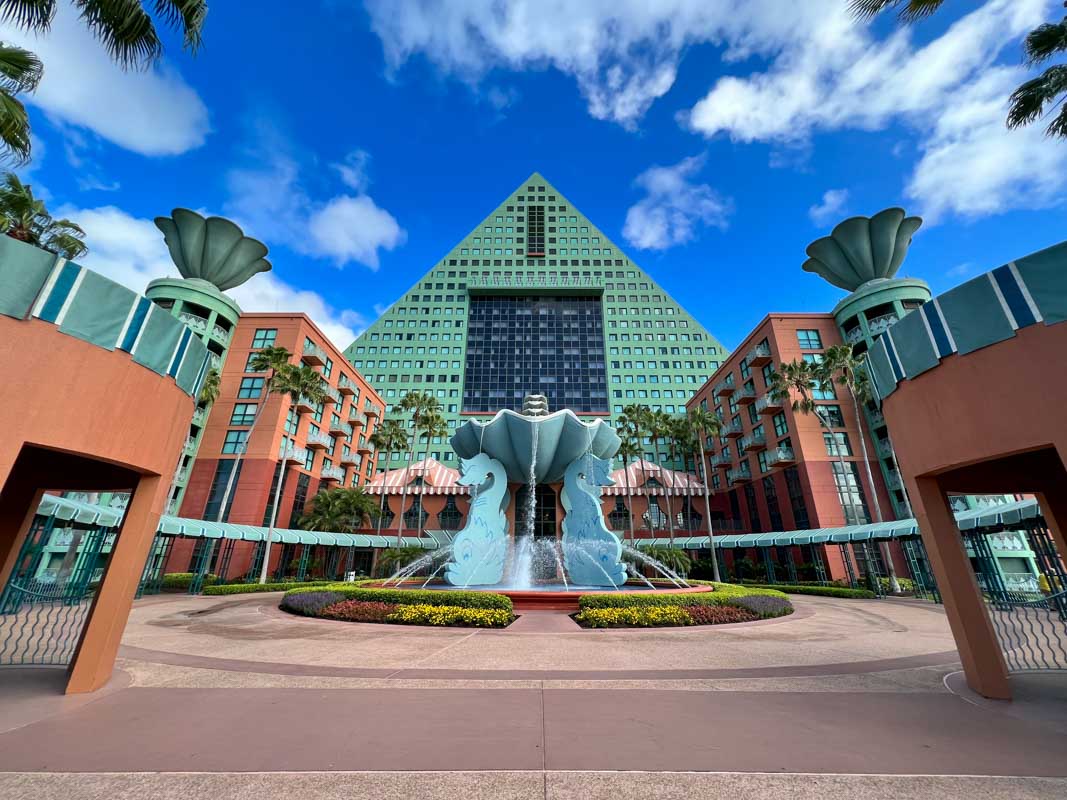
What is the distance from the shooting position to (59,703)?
5746mm

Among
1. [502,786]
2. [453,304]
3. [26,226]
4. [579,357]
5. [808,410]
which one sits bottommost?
[502,786]

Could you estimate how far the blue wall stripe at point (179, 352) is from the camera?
273 inches

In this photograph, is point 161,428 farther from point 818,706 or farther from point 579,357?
point 579,357

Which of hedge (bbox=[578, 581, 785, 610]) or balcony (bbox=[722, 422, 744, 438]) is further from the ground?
balcony (bbox=[722, 422, 744, 438])

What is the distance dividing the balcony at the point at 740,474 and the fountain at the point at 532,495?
948 inches

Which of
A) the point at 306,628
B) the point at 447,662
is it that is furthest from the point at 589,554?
the point at 447,662

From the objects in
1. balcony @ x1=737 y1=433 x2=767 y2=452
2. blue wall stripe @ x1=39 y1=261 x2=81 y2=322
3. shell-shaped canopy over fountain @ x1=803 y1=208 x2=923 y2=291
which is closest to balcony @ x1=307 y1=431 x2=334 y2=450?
blue wall stripe @ x1=39 y1=261 x2=81 y2=322

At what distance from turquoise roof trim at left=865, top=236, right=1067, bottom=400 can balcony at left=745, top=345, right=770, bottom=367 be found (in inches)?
1495

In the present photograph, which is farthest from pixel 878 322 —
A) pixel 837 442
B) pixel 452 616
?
pixel 452 616

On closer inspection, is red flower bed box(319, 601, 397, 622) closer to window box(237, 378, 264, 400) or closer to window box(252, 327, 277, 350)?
window box(237, 378, 264, 400)

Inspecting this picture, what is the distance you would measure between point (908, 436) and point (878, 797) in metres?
5.27

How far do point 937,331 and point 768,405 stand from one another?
3735 centimetres

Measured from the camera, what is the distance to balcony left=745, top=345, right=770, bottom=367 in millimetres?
41781

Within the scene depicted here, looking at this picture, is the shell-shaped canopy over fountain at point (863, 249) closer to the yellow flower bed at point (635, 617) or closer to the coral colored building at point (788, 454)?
the coral colored building at point (788, 454)
